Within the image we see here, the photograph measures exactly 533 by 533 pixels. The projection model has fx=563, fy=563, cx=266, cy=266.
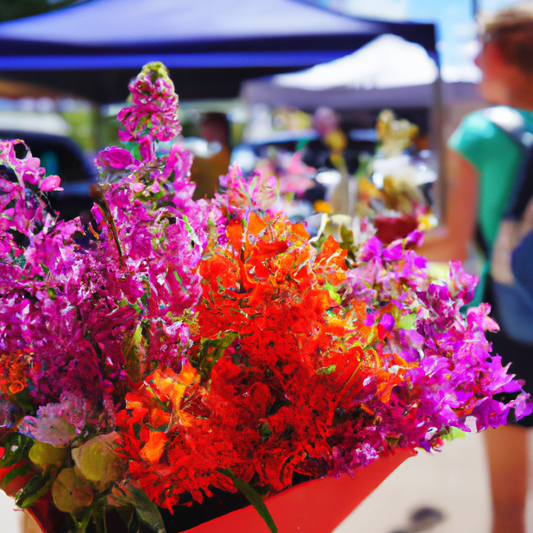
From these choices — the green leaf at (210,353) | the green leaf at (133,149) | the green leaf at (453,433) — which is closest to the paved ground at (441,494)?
the green leaf at (453,433)

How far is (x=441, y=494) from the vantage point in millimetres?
1992

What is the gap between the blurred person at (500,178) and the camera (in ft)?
4.84

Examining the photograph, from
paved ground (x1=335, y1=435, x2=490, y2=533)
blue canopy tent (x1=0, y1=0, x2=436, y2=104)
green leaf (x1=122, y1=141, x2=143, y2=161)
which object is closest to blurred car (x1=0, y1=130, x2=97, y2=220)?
blue canopy tent (x1=0, y1=0, x2=436, y2=104)

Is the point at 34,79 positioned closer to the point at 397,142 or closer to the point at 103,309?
the point at 397,142

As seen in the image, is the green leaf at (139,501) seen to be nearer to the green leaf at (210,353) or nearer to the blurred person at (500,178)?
the green leaf at (210,353)

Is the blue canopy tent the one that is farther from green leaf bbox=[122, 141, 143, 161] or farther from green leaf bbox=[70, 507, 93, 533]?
green leaf bbox=[70, 507, 93, 533]

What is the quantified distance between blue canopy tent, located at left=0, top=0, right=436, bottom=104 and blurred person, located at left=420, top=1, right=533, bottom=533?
2.15m

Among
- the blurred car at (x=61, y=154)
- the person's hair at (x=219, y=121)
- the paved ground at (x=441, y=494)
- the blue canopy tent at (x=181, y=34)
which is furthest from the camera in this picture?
the blurred car at (x=61, y=154)

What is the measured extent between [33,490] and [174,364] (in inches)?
7.5

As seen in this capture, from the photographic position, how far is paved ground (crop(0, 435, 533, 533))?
1640mm

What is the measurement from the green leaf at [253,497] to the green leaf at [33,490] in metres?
0.18

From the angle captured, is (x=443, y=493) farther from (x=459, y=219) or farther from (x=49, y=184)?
(x=49, y=184)

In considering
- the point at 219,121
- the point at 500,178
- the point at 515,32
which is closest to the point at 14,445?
the point at 500,178

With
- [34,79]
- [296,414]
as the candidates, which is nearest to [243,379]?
[296,414]
